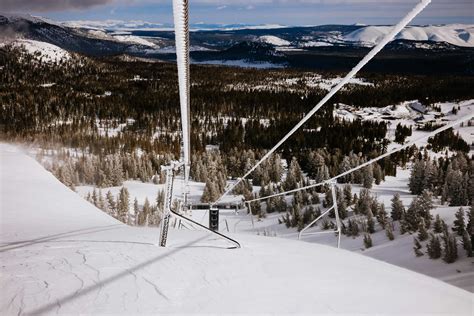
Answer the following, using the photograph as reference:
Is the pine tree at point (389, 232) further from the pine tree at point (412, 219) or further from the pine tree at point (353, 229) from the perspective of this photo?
the pine tree at point (353, 229)

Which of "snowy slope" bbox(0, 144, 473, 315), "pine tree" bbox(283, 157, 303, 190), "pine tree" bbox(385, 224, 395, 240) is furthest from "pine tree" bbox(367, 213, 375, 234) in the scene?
"snowy slope" bbox(0, 144, 473, 315)

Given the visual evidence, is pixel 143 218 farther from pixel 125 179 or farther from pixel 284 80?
pixel 284 80

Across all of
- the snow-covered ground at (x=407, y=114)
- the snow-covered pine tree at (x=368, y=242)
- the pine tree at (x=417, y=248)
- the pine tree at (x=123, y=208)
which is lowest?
the pine tree at (x=123, y=208)

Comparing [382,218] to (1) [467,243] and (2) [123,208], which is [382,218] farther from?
(2) [123,208]

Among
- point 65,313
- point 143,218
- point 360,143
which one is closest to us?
point 65,313

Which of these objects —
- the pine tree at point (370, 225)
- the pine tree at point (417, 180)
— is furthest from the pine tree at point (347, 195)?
the pine tree at point (417, 180)

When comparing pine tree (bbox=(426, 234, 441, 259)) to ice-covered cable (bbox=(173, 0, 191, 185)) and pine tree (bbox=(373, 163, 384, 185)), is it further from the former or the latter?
pine tree (bbox=(373, 163, 384, 185))

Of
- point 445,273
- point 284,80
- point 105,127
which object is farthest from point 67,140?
point 284,80

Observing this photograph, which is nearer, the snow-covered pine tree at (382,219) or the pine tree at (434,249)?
the pine tree at (434,249)
